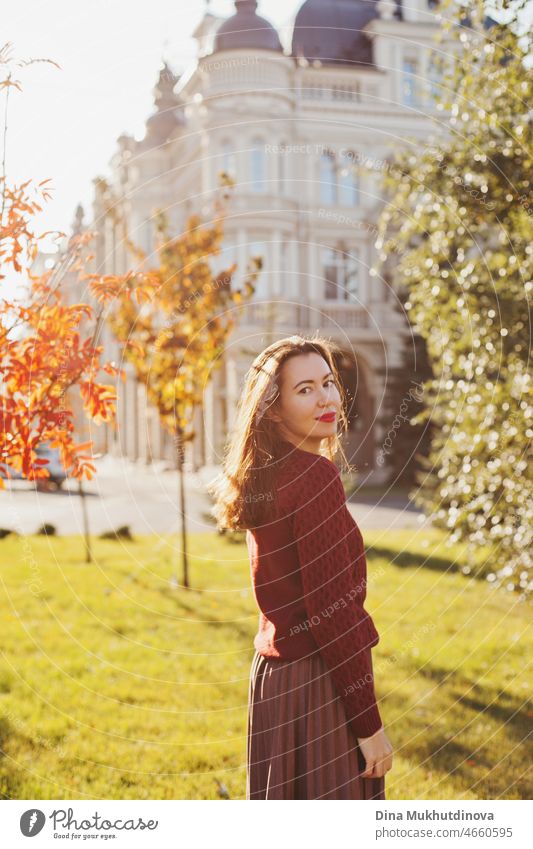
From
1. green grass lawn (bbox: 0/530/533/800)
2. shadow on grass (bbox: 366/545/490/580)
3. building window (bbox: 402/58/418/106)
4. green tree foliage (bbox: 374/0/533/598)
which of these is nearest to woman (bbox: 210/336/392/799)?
green grass lawn (bbox: 0/530/533/800)

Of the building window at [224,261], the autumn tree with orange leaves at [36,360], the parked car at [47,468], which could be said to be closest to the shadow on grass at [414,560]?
the parked car at [47,468]

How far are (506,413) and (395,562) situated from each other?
14.2 feet

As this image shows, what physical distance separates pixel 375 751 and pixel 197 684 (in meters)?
3.22

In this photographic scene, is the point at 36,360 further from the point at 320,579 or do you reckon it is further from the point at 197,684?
the point at 197,684

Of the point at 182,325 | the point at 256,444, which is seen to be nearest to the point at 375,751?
the point at 256,444

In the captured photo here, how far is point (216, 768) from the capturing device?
13.7ft

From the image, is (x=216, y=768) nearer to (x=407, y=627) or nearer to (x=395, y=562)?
(x=407, y=627)

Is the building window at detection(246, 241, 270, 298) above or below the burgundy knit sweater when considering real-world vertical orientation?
above

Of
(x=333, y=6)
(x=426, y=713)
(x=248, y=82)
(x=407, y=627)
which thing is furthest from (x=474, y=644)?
(x=333, y=6)

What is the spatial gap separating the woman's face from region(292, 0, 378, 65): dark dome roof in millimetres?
13419

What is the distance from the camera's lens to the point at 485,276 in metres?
6.29

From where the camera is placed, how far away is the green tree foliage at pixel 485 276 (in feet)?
17.9

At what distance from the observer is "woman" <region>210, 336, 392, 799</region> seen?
2309 mm

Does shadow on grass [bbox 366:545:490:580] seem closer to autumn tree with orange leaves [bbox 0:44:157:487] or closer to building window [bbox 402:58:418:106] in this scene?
building window [bbox 402:58:418:106]
